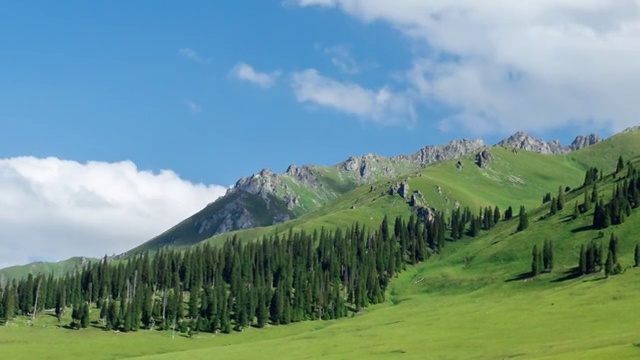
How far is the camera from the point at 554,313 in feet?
403

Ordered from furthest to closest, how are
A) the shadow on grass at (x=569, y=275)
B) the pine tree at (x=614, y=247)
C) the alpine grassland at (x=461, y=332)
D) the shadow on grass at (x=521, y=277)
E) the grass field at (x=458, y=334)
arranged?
the shadow on grass at (x=521, y=277)
the shadow on grass at (x=569, y=275)
the pine tree at (x=614, y=247)
the alpine grassland at (x=461, y=332)
the grass field at (x=458, y=334)

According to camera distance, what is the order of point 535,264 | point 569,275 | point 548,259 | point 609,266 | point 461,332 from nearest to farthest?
point 461,332, point 609,266, point 569,275, point 535,264, point 548,259

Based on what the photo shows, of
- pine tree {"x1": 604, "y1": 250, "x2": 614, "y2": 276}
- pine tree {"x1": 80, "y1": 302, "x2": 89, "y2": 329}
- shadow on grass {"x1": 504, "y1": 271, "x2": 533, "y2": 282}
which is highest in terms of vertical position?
pine tree {"x1": 604, "y1": 250, "x2": 614, "y2": 276}

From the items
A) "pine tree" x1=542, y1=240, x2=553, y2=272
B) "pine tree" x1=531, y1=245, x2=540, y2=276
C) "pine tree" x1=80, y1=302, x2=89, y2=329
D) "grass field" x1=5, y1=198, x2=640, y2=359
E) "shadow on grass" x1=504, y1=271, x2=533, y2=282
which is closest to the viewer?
"grass field" x1=5, y1=198, x2=640, y2=359

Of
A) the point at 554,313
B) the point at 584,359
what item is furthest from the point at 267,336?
the point at 584,359

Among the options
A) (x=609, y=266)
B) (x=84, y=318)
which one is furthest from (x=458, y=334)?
(x=84, y=318)

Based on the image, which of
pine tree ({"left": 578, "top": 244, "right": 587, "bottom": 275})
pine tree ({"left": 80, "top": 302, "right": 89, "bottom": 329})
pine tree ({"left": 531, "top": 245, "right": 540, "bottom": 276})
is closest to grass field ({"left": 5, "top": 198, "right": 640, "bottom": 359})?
pine tree ({"left": 531, "top": 245, "right": 540, "bottom": 276})

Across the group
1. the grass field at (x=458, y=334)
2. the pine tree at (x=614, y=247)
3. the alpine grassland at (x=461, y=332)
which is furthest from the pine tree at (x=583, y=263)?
the pine tree at (x=614, y=247)

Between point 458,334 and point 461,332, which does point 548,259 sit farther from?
point 458,334

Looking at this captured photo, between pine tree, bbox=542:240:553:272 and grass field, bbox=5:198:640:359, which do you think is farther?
pine tree, bbox=542:240:553:272

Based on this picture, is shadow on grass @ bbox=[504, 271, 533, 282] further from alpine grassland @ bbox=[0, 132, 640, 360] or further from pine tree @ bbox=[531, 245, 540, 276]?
pine tree @ bbox=[531, 245, 540, 276]

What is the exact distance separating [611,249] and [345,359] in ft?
340

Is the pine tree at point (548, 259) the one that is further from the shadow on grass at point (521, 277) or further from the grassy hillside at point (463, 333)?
the shadow on grass at point (521, 277)

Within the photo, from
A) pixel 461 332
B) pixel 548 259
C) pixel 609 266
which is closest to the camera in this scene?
pixel 461 332
